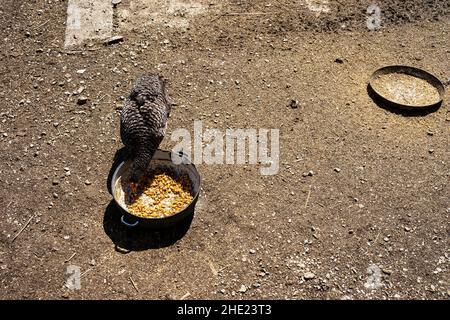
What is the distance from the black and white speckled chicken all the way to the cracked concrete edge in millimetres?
2686

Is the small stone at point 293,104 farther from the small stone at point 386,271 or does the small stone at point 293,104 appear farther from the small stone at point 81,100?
the small stone at point 81,100

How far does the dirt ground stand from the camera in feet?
16.6

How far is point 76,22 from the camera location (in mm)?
8180

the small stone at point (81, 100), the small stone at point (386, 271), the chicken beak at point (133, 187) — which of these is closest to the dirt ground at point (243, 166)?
the small stone at point (386, 271)

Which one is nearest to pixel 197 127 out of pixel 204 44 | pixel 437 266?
pixel 204 44

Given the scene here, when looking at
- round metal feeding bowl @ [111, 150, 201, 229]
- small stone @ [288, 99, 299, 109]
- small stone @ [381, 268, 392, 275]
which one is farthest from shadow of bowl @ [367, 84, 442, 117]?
round metal feeding bowl @ [111, 150, 201, 229]

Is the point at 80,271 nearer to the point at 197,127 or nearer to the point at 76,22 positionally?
the point at 197,127

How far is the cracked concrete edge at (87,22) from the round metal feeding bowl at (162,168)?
128 inches

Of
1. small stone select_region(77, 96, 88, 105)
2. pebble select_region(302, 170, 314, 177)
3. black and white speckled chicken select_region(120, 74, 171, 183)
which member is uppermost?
black and white speckled chicken select_region(120, 74, 171, 183)

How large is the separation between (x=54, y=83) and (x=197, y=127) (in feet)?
8.10

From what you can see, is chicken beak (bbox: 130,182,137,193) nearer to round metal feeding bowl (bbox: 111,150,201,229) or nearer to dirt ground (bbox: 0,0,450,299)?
round metal feeding bowl (bbox: 111,150,201,229)

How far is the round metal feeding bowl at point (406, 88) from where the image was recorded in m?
7.05

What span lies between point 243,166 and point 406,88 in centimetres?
319

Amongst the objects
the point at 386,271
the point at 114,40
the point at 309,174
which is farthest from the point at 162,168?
the point at 114,40
